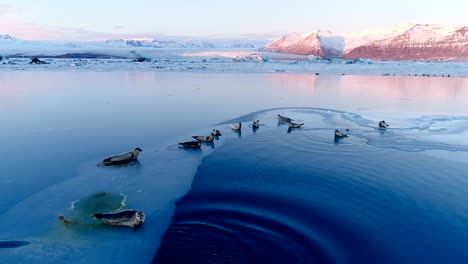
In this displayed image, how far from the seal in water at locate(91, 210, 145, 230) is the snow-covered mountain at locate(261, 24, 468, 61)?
67.4 metres

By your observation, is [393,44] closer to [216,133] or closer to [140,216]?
[216,133]

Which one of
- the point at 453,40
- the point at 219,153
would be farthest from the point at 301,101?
the point at 453,40

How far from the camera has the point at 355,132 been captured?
935 cm

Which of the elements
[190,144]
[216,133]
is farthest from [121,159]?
[216,133]

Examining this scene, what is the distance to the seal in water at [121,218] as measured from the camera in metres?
4.46

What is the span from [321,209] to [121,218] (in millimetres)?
2653

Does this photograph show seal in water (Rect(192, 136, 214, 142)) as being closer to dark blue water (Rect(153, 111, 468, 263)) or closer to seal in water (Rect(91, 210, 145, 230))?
dark blue water (Rect(153, 111, 468, 263))

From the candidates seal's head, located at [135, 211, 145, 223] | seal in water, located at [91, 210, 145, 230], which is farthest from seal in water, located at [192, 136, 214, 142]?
seal in water, located at [91, 210, 145, 230]

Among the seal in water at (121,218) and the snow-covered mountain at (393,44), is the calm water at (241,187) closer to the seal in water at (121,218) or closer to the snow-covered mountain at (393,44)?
the seal in water at (121,218)

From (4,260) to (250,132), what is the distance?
251 inches

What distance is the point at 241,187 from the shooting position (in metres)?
5.68

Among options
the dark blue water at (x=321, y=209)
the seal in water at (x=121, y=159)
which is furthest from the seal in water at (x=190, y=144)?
the seal in water at (x=121, y=159)

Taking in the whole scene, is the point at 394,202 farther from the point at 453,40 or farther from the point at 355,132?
the point at 453,40

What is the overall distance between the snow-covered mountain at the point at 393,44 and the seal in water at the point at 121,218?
67.4 meters
